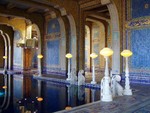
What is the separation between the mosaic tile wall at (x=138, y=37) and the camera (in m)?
6.97

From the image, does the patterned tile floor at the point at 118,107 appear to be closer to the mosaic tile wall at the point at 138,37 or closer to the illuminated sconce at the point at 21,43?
the mosaic tile wall at the point at 138,37

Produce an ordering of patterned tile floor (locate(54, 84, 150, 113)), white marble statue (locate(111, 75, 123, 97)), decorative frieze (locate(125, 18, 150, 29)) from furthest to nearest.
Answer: decorative frieze (locate(125, 18, 150, 29)), white marble statue (locate(111, 75, 123, 97)), patterned tile floor (locate(54, 84, 150, 113))

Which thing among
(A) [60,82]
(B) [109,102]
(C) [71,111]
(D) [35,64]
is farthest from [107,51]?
(D) [35,64]

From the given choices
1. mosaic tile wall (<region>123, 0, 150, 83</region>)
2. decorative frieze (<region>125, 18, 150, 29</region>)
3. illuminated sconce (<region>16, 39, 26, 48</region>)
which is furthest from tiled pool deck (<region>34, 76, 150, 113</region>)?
illuminated sconce (<region>16, 39, 26, 48</region>)

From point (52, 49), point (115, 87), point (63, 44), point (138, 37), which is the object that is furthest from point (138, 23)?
point (52, 49)

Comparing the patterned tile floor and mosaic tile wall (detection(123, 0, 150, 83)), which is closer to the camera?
the patterned tile floor

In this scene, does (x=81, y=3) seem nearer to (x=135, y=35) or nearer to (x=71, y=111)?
(x=135, y=35)

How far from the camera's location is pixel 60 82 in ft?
28.2

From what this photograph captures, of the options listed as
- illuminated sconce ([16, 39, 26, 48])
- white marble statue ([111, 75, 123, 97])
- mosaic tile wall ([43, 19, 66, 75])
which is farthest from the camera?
illuminated sconce ([16, 39, 26, 48])

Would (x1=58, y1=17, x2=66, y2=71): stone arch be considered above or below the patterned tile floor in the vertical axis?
above

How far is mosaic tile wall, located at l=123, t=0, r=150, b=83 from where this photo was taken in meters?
6.97

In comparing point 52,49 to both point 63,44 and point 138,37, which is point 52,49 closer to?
point 63,44

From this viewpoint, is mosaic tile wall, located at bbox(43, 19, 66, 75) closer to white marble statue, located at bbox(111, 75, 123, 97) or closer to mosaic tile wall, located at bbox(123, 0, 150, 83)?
mosaic tile wall, located at bbox(123, 0, 150, 83)

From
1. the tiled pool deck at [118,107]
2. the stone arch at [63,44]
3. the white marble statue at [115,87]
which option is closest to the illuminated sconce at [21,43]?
the stone arch at [63,44]
